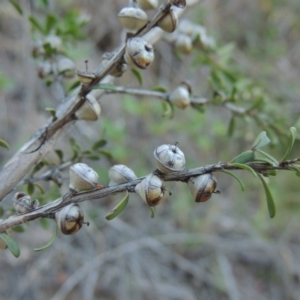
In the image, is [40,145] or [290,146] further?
[40,145]

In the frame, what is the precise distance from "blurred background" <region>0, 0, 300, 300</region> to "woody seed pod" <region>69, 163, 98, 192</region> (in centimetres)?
177

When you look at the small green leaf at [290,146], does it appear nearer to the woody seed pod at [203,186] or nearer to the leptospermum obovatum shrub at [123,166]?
the leptospermum obovatum shrub at [123,166]

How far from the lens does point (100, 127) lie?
312 cm

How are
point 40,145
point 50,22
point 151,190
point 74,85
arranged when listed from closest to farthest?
point 151,190
point 40,145
point 74,85
point 50,22

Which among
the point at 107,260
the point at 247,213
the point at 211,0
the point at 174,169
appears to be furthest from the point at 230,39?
the point at 174,169

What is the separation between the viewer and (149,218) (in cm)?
309

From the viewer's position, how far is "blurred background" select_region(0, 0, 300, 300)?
265 cm

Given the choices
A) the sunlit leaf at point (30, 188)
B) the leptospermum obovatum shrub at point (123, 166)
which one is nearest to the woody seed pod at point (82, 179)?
the leptospermum obovatum shrub at point (123, 166)

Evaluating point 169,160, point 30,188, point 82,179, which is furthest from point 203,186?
point 30,188

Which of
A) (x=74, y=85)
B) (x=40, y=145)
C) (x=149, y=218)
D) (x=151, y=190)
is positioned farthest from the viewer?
(x=149, y=218)

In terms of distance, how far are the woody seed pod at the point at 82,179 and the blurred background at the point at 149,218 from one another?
1.77 m

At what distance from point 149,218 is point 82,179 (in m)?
2.42

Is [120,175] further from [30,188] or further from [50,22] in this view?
[50,22]

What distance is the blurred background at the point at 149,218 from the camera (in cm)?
265
